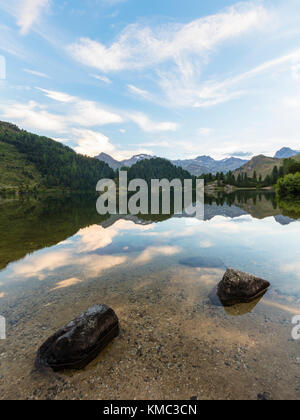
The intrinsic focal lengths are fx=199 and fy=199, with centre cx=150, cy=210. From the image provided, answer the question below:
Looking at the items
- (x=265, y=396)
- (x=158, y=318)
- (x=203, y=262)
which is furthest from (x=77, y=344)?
(x=203, y=262)

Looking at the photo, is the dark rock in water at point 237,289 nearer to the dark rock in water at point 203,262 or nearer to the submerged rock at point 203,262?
the submerged rock at point 203,262

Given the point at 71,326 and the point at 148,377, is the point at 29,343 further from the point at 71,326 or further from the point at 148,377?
the point at 148,377

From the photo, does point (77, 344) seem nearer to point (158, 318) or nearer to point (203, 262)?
point (158, 318)

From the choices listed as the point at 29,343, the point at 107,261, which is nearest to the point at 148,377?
the point at 29,343

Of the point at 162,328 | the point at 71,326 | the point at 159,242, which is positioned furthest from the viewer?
the point at 159,242

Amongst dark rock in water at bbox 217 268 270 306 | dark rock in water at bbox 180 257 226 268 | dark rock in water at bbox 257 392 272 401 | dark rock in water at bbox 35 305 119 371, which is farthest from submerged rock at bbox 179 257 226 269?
dark rock in water at bbox 257 392 272 401

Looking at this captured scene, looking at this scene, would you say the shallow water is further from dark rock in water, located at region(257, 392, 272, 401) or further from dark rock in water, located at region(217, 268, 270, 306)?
dark rock in water, located at region(217, 268, 270, 306)

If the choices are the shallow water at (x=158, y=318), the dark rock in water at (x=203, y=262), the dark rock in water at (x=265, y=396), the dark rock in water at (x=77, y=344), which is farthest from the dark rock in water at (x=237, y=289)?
the dark rock in water at (x=77, y=344)
